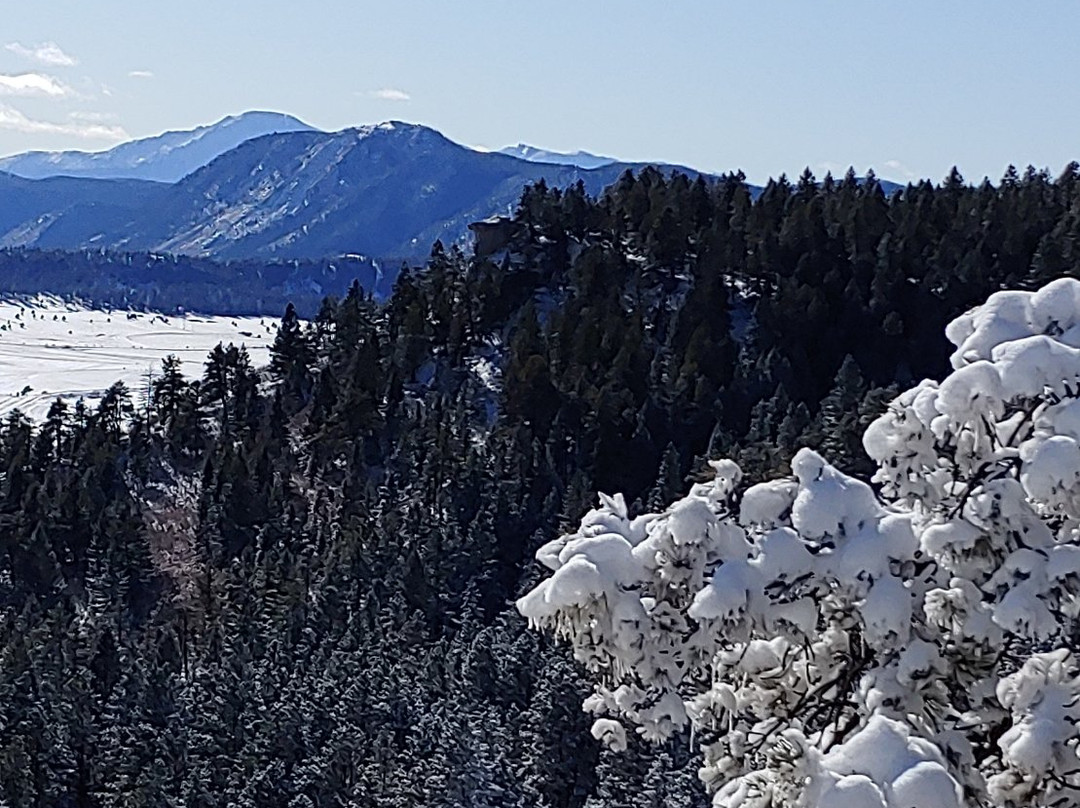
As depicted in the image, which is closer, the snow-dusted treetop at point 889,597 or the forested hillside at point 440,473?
the snow-dusted treetop at point 889,597

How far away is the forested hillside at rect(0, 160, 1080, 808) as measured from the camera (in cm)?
3647

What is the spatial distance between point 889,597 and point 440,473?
49406mm

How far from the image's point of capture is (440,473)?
184 ft

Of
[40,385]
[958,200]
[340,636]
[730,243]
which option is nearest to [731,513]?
[340,636]

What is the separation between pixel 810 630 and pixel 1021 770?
140 centimetres

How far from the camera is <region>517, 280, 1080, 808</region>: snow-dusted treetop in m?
6.82

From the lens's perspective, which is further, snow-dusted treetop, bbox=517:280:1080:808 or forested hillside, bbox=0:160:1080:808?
forested hillside, bbox=0:160:1080:808

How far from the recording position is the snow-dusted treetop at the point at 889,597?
6.82m

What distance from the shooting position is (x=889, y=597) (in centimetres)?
718

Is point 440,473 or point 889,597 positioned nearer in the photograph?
point 889,597

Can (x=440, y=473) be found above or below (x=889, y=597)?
below

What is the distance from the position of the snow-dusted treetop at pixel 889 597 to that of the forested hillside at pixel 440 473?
2084 cm

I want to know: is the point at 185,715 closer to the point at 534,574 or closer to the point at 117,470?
the point at 534,574

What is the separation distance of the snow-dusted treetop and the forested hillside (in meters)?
20.8
